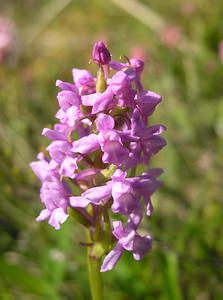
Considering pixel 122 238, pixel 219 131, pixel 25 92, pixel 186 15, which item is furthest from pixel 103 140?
pixel 186 15

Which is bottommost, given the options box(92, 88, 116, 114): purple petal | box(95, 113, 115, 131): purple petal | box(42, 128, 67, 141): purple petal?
box(42, 128, 67, 141): purple petal

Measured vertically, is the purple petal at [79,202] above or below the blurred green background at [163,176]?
above

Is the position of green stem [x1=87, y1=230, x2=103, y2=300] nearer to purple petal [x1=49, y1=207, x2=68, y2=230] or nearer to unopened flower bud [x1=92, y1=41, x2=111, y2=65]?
purple petal [x1=49, y1=207, x2=68, y2=230]

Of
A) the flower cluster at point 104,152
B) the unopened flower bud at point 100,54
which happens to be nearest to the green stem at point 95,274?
the flower cluster at point 104,152

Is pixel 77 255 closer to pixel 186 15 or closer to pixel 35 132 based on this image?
pixel 35 132

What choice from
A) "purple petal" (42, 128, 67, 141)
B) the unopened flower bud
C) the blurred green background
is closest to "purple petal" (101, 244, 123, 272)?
"purple petal" (42, 128, 67, 141)

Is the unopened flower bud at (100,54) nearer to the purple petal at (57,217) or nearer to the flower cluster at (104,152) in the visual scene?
the flower cluster at (104,152)
